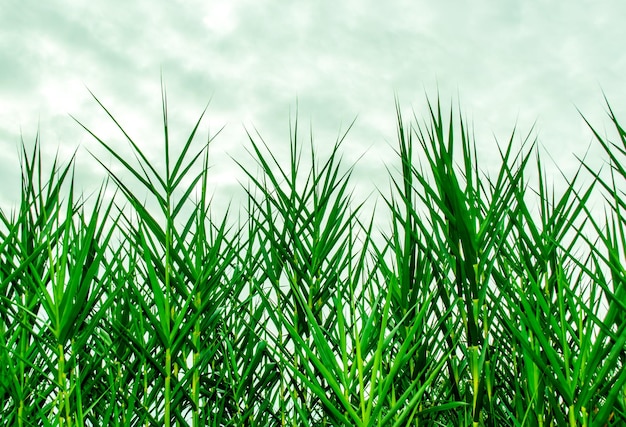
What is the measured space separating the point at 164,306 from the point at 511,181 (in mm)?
910

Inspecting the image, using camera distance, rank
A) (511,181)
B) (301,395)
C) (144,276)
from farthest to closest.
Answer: (144,276), (301,395), (511,181)

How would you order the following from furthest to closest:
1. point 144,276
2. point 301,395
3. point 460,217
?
point 144,276 → point 301,395 → point 460,217

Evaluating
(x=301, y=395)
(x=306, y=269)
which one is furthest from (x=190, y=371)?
(x=306, y=269)

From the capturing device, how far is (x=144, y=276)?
189cm

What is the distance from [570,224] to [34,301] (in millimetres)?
1525

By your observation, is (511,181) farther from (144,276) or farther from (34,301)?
(34,301)

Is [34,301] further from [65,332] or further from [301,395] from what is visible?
[301,395]

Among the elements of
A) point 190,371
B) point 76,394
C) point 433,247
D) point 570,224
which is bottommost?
point 76,394

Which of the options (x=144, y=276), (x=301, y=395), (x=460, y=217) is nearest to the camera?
(x=460, y=217)

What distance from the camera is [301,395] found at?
5.80 feet

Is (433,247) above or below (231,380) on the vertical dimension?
above

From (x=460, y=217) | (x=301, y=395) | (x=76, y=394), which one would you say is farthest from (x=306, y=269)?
(x=76, y=394)

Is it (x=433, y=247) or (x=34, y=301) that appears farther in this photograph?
(x=34, y=301)

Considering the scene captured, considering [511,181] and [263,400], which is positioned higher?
[511,181]
